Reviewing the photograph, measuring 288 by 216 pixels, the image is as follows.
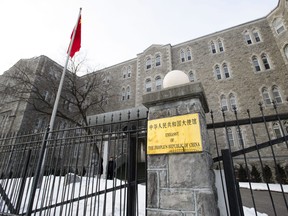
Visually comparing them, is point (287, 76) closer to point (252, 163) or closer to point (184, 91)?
point (252, 163)

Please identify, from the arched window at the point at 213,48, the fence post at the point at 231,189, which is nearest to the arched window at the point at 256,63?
the arched window at the point at 213,48

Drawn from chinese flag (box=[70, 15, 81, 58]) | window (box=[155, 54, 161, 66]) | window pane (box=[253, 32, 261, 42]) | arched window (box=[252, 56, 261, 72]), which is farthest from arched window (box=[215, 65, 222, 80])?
chinese flag (box=[70, 15, 81, 58])

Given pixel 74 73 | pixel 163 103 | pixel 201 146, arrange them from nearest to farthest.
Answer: pixel 201 146 < pixel 163 103 < pixel 74 73

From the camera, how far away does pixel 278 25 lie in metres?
16.8

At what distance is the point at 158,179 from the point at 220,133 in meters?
15.9

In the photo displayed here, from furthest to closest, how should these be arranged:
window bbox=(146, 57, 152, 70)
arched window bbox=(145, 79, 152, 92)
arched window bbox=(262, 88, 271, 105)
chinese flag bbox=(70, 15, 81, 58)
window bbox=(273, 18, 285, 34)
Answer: window bbox=(146, 57, 152, 70)
arched window bbox=(145, 79, 152, 92)
window bbox=(273, 18, 285, 34)
arched window bbox=(262, 88, 271, 105)
chinese flag bbox=(70, 15, 81, 58)

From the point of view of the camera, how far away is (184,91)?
93.6 inches

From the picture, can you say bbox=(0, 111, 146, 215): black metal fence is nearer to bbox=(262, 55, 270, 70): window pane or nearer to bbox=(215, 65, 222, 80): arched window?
bbox=(215, 65, 222, 80): arched window

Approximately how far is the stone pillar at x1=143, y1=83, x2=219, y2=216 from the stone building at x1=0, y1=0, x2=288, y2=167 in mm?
13185

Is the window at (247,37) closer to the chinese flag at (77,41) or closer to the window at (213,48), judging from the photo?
the window at (213,48)

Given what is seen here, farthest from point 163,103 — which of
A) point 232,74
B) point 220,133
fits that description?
point 232,74

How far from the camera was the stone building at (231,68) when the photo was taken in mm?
15844

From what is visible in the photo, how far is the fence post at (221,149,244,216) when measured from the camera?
1.91 meters

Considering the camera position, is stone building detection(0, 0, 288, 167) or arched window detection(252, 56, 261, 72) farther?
arched window detection(252, 56, 261, 72)
